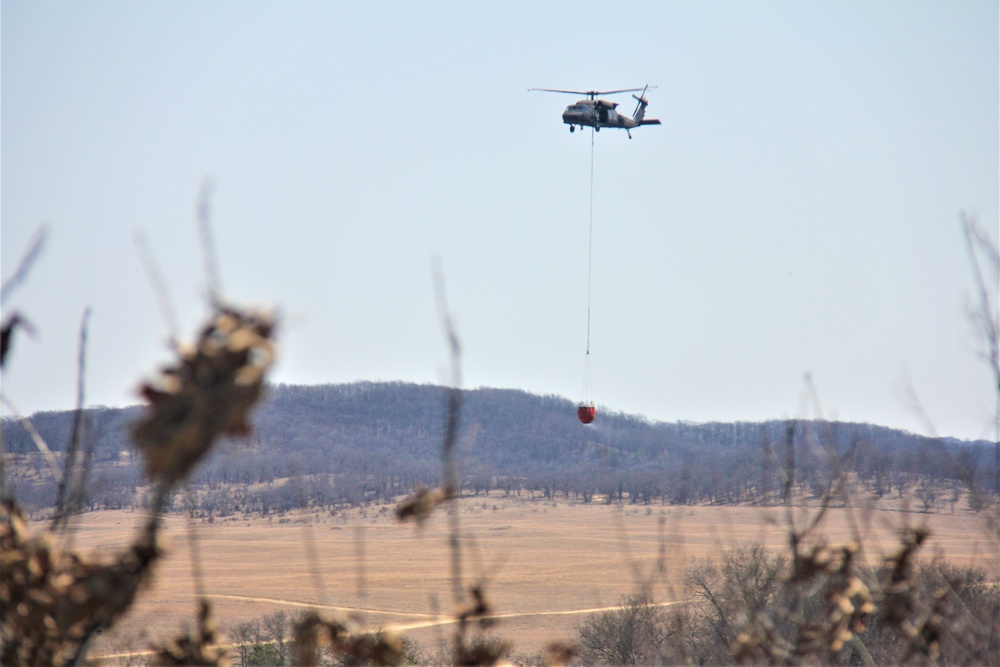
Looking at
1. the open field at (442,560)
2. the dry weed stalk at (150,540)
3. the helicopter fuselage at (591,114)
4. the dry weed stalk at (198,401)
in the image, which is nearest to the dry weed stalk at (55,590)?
the dry weed stalk at (150,540)

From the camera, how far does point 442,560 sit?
81625mm

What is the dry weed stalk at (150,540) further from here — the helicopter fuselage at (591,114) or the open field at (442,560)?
the helicopter fuselage at (591,114)

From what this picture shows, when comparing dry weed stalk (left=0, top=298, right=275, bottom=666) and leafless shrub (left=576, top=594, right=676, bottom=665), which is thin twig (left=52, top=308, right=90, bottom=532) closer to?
dry weed stalk (left=0, top=298, right=275, bottom=666)

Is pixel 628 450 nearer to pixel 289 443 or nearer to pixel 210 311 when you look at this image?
pixel 289 443

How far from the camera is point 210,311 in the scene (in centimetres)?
229

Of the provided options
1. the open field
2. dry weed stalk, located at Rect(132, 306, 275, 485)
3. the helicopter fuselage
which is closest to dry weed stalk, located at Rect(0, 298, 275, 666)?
dry weed stalk, located at Rect(132, 306, 275, 485)

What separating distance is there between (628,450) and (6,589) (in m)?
180

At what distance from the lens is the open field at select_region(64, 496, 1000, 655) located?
158ft

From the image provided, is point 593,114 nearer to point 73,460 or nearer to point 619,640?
point 619,640

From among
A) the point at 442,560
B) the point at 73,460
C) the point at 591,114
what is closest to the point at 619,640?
the point at 591,114

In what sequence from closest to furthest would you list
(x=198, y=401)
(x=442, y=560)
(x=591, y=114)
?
(x=198, y=401) < (x=591, y=114) < (x=442, y=560)

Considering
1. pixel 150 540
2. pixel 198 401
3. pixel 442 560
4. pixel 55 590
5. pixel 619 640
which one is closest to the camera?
pixel 198 401

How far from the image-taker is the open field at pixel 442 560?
1898 inches

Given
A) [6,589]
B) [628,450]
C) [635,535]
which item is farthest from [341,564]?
[628,450]
